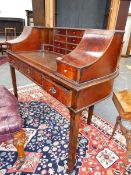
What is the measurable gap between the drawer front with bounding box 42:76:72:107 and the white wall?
280 inches

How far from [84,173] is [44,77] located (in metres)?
0.92

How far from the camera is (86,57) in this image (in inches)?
40.8

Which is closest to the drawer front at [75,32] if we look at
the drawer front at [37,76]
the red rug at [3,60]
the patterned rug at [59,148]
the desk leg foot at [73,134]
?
the drawer front at [37,76]

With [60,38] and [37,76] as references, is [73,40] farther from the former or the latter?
[37,76]

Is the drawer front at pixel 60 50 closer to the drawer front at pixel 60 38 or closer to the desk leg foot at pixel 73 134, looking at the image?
the drawer front at pixel 60 38

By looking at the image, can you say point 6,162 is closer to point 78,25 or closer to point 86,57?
point 86,57

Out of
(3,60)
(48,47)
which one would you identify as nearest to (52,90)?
(48,47)

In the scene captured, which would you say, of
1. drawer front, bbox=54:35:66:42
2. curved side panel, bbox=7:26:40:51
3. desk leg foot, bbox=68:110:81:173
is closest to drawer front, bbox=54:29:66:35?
drawer front, bbox=54:35:66:42

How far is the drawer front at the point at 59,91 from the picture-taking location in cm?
100

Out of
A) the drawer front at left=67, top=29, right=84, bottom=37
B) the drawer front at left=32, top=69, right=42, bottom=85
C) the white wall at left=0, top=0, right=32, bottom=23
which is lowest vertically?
the drawer front at left=32, top=69, right=42, bottom=85

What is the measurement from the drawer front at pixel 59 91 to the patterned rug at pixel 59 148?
0.71 metres

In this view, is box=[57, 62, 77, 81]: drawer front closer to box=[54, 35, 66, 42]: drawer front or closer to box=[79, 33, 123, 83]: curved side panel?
box=[79, 33, 123, 83]: curved side panel

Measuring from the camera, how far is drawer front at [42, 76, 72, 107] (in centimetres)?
100

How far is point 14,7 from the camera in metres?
7.02
